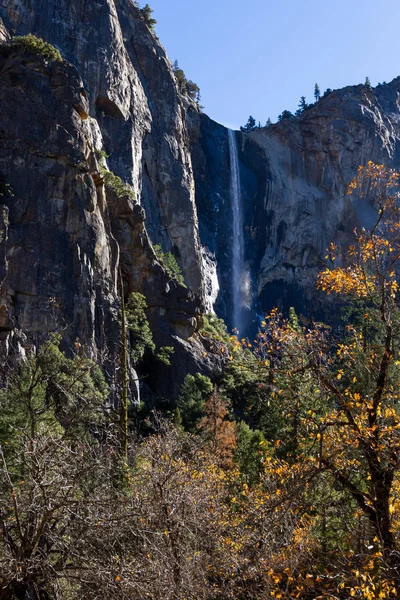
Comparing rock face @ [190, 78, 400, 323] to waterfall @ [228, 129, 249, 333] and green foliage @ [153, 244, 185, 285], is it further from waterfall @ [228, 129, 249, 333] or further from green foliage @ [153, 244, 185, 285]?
green foliage @ [153, 244, 185, 285]

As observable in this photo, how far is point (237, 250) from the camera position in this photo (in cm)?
5778

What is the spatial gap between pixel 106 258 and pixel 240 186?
33.8m

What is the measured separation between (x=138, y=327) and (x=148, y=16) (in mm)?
38091

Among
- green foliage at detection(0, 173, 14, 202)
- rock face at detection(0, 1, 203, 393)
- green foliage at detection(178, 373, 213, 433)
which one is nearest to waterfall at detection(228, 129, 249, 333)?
rock face at detection(0, 1, 203, 393)

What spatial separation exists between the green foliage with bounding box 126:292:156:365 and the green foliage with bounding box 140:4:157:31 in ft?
116

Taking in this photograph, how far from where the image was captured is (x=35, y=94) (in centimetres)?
3103

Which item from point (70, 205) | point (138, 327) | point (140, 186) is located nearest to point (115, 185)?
point (70, 205)

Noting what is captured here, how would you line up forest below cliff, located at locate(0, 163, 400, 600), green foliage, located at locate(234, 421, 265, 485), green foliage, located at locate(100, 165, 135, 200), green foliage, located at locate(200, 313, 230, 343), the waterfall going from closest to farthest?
1. forest below cliff, located at locate(0, 163, 400, 600)
2. green foliage, located at locate(234, 421, 265, 485)
3. green foliage, located at locate(100, 165, 135, 200)
4. green foliage, located at locate(200, 313, 230, 343)
5. the waterfall

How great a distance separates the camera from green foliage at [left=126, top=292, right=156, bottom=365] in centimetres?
3250

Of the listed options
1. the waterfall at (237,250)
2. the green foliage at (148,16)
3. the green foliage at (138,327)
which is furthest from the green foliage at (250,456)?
the green foliage at (148,16)

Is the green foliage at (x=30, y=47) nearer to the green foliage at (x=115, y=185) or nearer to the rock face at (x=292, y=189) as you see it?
the green foliage at (x=115, y=185)

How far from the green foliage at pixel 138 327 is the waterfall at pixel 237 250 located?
20.5m

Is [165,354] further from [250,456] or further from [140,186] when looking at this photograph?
[140,186]

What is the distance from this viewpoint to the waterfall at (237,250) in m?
54.8
